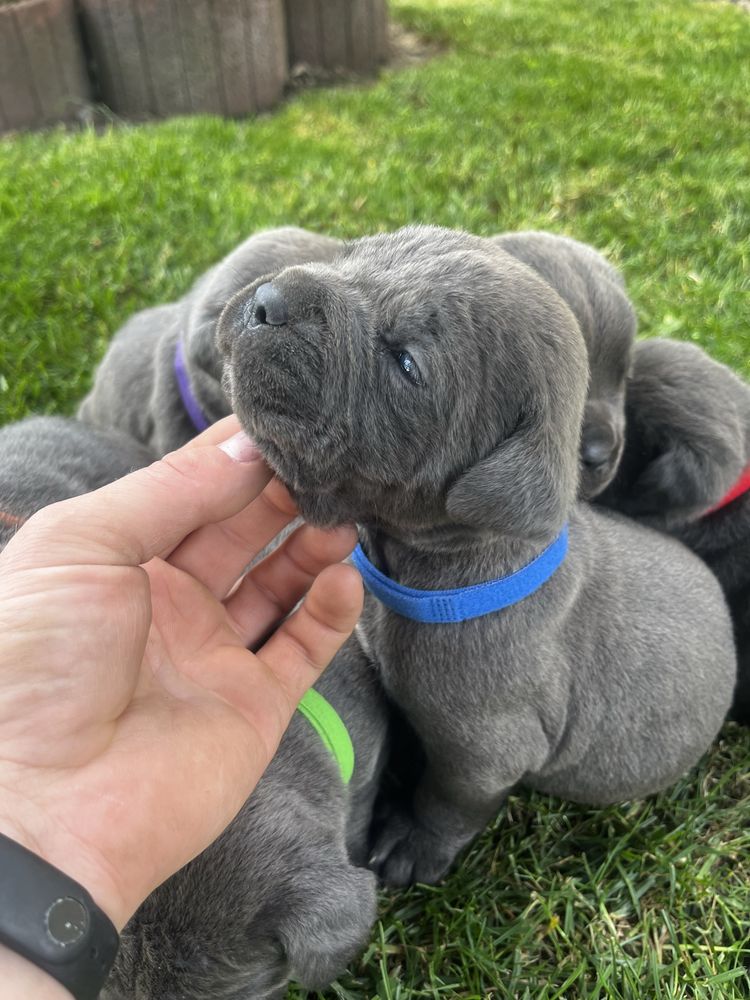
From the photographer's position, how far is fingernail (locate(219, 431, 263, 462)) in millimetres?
2742

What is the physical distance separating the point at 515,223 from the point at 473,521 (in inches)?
190

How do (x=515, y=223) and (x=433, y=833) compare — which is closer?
(x=433, y=833)

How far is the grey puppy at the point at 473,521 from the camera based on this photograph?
7.96 ft

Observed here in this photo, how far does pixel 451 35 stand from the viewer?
1156cm

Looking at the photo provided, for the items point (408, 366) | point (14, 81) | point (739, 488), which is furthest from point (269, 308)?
point (14, 81)

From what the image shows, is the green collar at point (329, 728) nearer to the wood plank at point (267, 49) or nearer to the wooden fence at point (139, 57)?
the wooden fence at point (139, 57)

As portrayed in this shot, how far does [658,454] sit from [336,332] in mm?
2092

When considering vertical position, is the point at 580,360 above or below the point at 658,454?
above

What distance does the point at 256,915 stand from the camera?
94.9 inches

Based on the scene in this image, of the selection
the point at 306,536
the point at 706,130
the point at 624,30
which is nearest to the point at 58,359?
the point at 306,536

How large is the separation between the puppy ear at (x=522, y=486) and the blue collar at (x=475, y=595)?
1.36 feet

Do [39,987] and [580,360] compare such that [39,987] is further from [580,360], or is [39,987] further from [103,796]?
[580,360]

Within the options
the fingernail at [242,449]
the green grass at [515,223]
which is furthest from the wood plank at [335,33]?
the fingernail at [242,449]

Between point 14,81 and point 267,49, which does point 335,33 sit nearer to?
point 267,49
